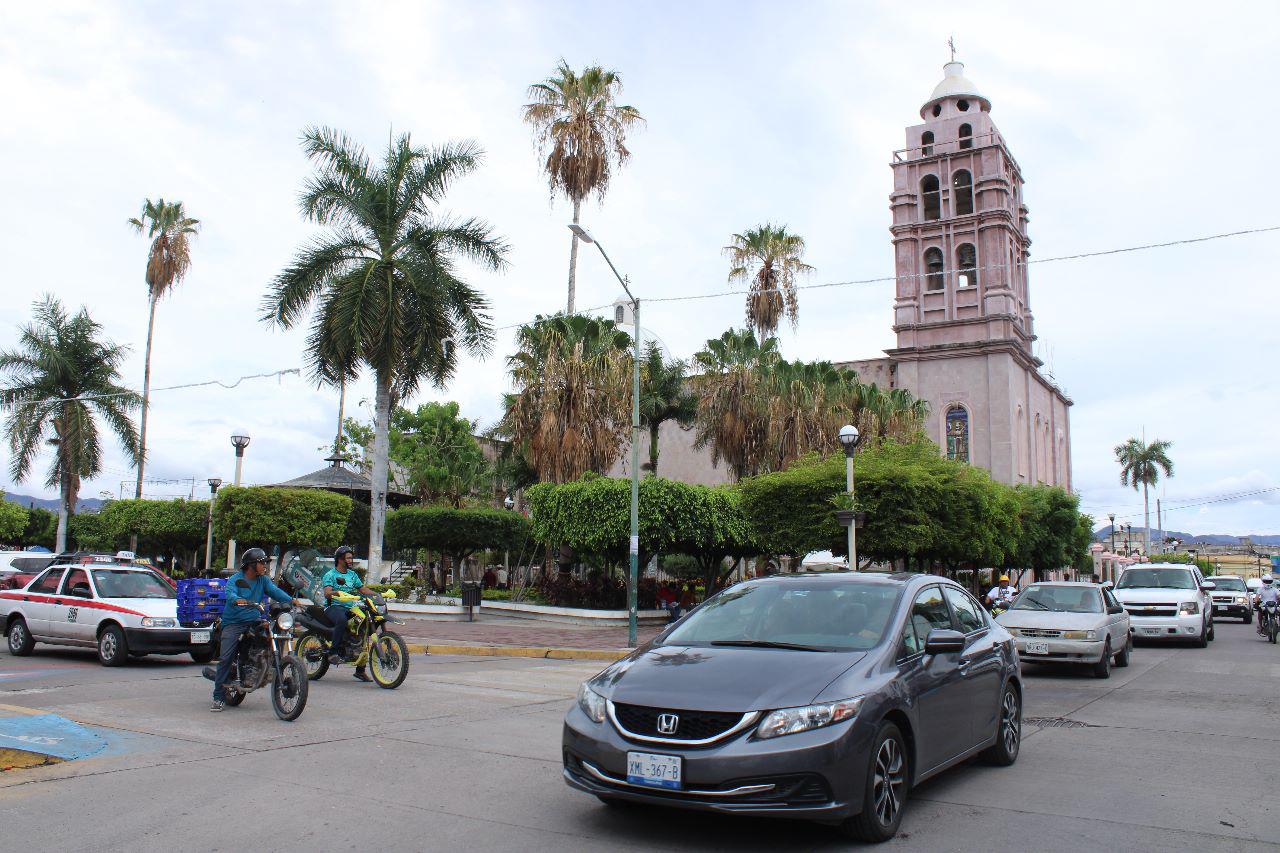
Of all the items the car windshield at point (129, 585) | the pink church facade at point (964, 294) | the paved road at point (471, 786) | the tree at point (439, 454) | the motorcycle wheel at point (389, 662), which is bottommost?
the paved road at point (471, 786)

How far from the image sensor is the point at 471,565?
45344 mm

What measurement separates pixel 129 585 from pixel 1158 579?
21739mm

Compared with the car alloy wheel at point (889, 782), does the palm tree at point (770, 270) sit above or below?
above

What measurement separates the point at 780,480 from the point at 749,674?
2333 cm

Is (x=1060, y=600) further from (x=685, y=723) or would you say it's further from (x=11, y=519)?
(x=11, y=519)

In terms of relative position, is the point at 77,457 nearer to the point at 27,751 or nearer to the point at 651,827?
the point at 27,751

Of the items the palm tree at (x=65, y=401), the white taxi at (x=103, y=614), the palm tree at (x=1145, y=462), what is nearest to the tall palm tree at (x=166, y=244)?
the palm tree at (x=65, y=401)

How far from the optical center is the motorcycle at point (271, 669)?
9305 mm

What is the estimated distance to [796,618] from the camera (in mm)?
Answer: 6379

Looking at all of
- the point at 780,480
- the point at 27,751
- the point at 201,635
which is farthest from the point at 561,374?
the point at 27,751

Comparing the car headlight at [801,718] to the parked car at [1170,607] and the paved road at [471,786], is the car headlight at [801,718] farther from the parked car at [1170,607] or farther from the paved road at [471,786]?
the parked car at [1170,607]

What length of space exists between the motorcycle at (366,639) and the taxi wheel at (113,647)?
387 cm

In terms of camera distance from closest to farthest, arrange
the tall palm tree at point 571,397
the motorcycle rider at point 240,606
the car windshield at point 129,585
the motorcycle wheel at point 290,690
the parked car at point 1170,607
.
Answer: the motorcycle wheel at point 290,690, the motorcycle rider at point 240,606, the car windshield at point 129,585, the parked car at point 1170,607, the tall palm tree at point 571,397

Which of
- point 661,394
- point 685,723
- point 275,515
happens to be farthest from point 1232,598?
point 685,723
